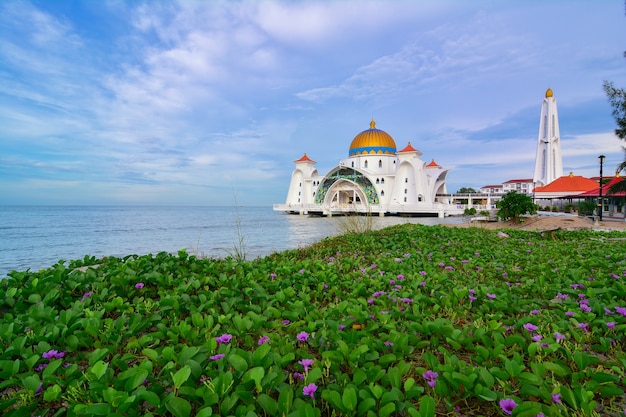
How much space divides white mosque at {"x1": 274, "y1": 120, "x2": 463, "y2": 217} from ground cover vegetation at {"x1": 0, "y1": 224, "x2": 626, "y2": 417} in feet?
100

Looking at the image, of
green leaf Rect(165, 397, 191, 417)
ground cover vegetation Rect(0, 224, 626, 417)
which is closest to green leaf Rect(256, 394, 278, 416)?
ground cover vegetation Rect(0, 224, 626, 417)

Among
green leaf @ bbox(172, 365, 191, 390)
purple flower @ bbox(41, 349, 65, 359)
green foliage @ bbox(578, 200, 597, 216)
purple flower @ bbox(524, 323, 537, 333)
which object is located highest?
green foliage @ bbox(578, 200, 597, 216)

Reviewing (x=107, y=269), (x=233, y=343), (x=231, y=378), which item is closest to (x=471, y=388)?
(x=231, y=378)

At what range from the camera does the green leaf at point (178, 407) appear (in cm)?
103

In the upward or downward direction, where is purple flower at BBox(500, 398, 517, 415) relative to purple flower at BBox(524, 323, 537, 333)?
downward

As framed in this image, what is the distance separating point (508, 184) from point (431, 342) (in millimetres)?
72099

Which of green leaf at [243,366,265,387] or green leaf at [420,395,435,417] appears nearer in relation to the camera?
green leaf at [420,395,435,417]

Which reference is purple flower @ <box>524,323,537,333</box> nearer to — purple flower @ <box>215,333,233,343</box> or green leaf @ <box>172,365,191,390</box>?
purple flower @ <box>215,333,233,343</box>

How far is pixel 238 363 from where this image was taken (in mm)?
1301

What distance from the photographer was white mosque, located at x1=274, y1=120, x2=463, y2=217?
36.2 meters

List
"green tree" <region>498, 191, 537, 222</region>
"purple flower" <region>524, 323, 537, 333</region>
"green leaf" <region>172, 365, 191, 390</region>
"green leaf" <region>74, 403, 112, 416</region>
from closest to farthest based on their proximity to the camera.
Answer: "green leaf" <region>74, 403, 112, 416</region> → "green leaf" <region>172, 365, 191, 390</region> → "purple flower" <region>524, 323, 537, 333</region> → "green tree" <region>498, 191, 537, 222</region>

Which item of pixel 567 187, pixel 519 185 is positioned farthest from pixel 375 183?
pixel 519 185

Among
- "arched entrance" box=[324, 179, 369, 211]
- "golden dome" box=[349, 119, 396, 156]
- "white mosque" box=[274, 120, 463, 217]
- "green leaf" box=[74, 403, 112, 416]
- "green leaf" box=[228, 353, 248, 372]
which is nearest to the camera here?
"green leaf" box=[74, 403, 112, 416]

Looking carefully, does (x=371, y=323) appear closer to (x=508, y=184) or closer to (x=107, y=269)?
(x=107, y=269)
